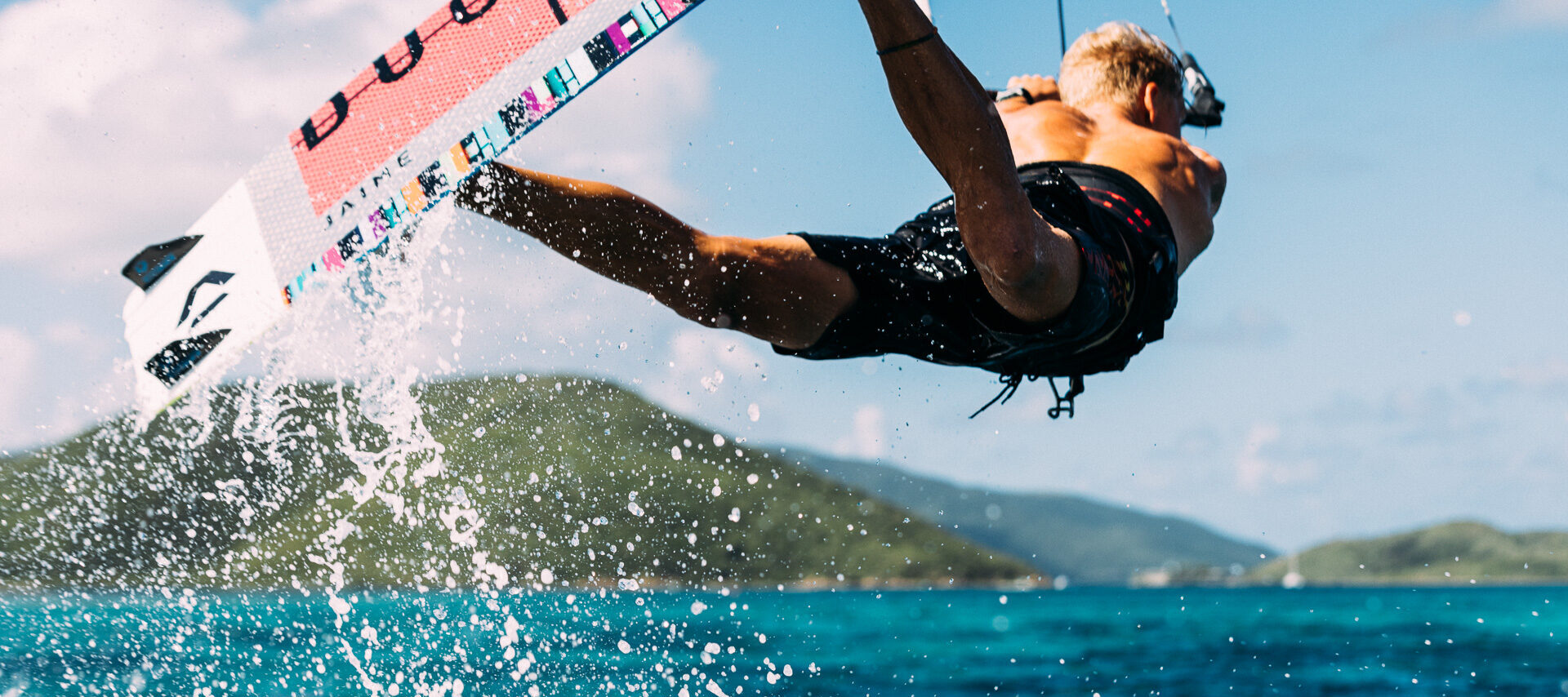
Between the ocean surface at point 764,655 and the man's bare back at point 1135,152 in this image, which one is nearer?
the man's bare back at point 1135,152

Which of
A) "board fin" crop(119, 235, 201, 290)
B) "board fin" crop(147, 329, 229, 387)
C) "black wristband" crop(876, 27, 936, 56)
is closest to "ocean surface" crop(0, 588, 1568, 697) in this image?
"board fin" crop(147, 329, 229, 387)

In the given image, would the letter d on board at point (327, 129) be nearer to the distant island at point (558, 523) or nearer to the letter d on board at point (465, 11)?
the letter d on board at point (465, 11)

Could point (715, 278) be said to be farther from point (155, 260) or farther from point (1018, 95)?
point (155, 260)

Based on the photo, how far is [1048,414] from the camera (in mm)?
4824

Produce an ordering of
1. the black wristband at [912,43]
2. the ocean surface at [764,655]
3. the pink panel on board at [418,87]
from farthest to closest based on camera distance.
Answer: the ocean surface at [764,655] → the pink panel on board at [418,87] → the black wristband at [912,43]

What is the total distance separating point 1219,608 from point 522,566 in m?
66.1

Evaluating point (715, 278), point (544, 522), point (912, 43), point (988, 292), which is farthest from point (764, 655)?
point (544, 522)

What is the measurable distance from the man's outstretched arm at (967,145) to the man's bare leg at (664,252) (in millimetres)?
643

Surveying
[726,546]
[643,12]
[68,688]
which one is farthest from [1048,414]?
[726,546]

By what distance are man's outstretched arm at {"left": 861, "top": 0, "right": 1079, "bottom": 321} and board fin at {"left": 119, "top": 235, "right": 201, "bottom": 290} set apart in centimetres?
291

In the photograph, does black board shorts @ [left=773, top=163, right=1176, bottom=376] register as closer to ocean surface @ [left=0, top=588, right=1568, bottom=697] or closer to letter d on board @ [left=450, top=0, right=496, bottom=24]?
letter d on board @ [left=450, top=0, right=496, bottom=24]

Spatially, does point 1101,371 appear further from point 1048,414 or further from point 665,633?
point 665,633

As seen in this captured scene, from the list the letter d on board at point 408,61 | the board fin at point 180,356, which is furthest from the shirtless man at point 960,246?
the board fin at point 180,356

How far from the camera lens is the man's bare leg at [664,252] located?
3.33 meters
